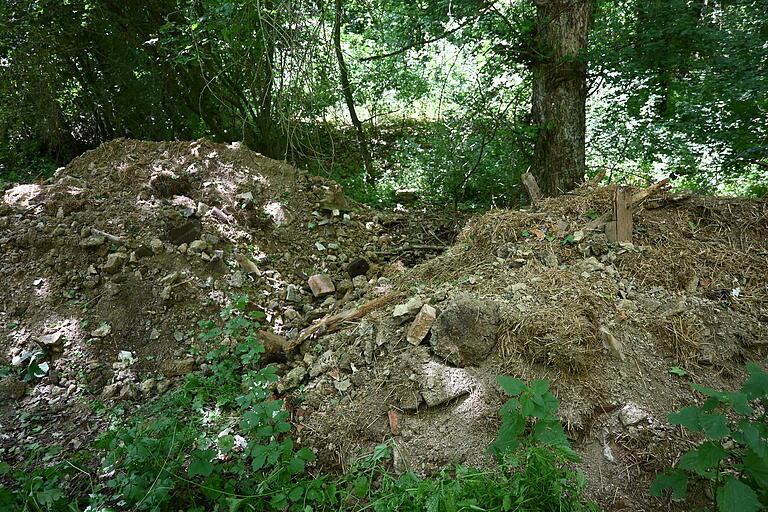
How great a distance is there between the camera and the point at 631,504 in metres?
1.85

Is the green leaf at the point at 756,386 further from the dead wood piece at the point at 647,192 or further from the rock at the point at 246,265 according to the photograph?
the rock at the point at 246,265

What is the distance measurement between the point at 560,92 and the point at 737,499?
3.82 m

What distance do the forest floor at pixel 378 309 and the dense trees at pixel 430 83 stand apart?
857 mm

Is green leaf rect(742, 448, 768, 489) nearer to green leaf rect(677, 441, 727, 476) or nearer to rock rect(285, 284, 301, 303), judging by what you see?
green leaf rect(677, 441, 727, 476)

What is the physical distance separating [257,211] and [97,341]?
1.58m

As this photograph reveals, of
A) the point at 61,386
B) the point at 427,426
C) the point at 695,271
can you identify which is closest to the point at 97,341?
the point at 61,386

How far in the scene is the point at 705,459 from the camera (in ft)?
5.18

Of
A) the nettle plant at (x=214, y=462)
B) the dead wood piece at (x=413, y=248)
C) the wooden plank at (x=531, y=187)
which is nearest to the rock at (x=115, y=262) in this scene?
the nettle plant at (x=214, y=462)

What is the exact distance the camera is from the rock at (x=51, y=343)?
295cm

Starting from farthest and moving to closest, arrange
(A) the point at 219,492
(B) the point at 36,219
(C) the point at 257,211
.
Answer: (C) the point at 257,211, (B) the point at 36,219, (A) the point at 219,492

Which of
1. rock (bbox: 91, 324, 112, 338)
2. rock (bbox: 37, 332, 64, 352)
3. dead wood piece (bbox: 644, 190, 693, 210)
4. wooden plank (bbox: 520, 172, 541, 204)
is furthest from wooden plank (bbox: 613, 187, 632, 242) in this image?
rock (bbox: 37, 332, 64, 352)

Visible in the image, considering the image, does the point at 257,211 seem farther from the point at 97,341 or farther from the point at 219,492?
the point at 219,492

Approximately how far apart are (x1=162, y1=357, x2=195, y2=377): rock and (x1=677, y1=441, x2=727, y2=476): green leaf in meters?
2.52

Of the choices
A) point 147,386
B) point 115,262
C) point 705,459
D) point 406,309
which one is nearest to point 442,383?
point 406,309
